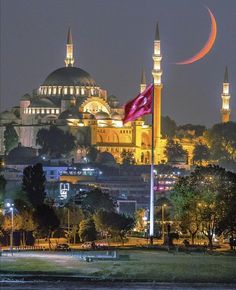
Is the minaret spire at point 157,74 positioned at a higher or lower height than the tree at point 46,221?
higher

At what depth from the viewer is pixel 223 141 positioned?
165 m

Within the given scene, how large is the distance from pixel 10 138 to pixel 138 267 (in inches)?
4746

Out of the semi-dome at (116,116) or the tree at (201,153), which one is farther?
the semi-dome at (116,116)

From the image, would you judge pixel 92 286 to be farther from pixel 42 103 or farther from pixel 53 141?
pixel 42 103

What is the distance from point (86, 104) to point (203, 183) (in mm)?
110488

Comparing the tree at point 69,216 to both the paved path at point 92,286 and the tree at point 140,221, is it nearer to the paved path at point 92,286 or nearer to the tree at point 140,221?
the tree at point 140,221

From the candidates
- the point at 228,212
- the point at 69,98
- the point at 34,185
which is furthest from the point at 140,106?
the point at 69,98

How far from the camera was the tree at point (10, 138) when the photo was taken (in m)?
158

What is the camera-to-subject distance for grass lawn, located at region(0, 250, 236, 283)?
3669 centimetres

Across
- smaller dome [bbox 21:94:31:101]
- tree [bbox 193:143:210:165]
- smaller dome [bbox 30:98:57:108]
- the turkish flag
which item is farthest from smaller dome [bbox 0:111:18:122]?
the turkish flag

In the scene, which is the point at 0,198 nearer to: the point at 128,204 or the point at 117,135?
the point at 128,204

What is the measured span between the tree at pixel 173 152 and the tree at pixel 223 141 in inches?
183

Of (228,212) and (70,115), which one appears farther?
(70,115)

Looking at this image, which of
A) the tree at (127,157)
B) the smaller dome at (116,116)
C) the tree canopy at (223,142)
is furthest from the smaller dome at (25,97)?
the tree canopy at (223,142)
